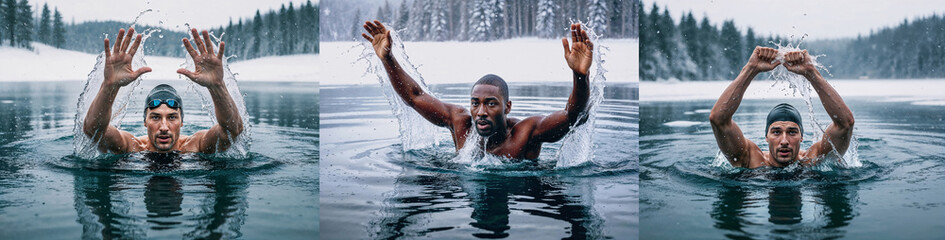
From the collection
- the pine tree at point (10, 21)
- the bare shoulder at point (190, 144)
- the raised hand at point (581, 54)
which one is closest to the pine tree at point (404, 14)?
the pine tree at point (10, 21)

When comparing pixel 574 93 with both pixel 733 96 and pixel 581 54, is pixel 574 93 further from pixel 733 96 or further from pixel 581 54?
pixel 733 96

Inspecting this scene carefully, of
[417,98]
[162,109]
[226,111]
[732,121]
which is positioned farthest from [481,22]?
[732,121]

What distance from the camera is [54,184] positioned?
19.6 ft

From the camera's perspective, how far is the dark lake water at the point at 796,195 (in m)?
4.67

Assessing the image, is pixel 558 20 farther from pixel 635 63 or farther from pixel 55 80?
pixel 55 80

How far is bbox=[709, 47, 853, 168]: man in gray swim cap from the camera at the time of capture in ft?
20.3

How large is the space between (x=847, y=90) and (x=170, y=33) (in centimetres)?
1994

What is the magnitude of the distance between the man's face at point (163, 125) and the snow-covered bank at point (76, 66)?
1415 cm

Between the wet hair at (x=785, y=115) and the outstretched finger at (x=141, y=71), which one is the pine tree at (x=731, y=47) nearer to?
the wet hair at (x=785, y=115)

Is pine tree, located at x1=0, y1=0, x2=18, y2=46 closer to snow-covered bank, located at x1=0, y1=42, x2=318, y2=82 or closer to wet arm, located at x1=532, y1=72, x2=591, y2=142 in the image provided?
snow-covered bank, located at x1=0, y1=42, x2=318, y2=82

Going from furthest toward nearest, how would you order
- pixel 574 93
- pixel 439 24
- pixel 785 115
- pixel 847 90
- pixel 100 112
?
pixel 439 24 → pixel 847 90 → pixel 785 115 → pixel 100 112 → pixel 574 93

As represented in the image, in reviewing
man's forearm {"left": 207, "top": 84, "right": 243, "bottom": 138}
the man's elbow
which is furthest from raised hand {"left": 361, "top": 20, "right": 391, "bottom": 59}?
the man's elbow

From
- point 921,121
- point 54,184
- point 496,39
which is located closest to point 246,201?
point 54,184

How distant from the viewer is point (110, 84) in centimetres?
643
